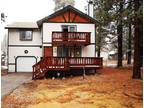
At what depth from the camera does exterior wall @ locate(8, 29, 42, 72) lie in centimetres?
3694

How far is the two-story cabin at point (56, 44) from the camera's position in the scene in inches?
1083

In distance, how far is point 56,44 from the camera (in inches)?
1278

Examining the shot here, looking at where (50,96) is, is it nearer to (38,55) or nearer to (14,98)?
(14,98)

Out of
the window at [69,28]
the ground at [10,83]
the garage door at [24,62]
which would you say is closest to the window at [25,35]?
the garage door at [24,62]

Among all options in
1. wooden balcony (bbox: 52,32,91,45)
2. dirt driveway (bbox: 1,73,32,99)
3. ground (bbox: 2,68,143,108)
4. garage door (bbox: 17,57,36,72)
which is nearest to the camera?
ground (bbox: 2,68,143,108)

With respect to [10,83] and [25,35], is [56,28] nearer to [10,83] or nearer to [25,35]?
[25,35]

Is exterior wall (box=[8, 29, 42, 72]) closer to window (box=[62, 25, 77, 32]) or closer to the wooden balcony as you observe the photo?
window (box=[62, 25, 77, 32])

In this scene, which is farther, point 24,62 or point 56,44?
point 24,62

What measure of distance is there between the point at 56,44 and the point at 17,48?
6.50 m

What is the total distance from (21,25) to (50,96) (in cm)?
2406

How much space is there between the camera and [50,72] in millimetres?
28344

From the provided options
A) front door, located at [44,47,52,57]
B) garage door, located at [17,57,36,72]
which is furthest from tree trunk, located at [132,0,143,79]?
garage door, located at [17,57,36,72]

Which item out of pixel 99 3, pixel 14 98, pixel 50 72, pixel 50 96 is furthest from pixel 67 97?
pixel 50 72

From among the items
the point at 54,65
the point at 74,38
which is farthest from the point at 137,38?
the point at 74,38
